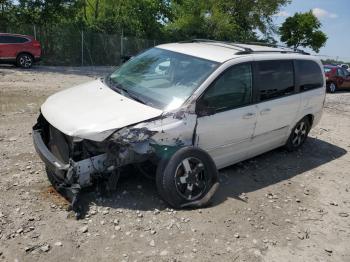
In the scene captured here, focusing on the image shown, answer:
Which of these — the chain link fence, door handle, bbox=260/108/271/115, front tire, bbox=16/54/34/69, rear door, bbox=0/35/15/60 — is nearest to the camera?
door handle, bbox=260/108/271/115

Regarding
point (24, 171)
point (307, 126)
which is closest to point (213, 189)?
point (24, 171)

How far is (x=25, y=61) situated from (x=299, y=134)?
1491 cm

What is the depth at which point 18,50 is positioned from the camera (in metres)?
17.8

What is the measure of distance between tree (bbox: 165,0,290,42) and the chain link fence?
5781mm

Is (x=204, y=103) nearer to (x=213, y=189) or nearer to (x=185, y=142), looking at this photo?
(x=185, y=142)

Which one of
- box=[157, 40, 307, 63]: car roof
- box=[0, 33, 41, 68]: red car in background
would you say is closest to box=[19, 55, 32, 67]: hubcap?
box=[0, 33, 41, 68]: red car in background

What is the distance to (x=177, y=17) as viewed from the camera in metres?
33.1

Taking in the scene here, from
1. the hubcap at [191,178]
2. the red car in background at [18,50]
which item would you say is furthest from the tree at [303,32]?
the hubcap at [191,178]

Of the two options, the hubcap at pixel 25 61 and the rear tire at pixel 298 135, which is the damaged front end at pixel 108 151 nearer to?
the rear tire at pixel 298 135

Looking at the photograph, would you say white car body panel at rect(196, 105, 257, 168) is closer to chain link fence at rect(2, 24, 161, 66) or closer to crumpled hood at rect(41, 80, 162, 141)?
crumpled hood at rect(41, 80, 162, 141)

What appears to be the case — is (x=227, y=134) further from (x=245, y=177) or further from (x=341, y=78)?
(x=341, y=78)

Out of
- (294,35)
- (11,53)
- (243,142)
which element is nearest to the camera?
(243,142)

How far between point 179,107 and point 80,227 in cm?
172

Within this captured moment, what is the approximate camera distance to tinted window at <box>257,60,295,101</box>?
5613mm
